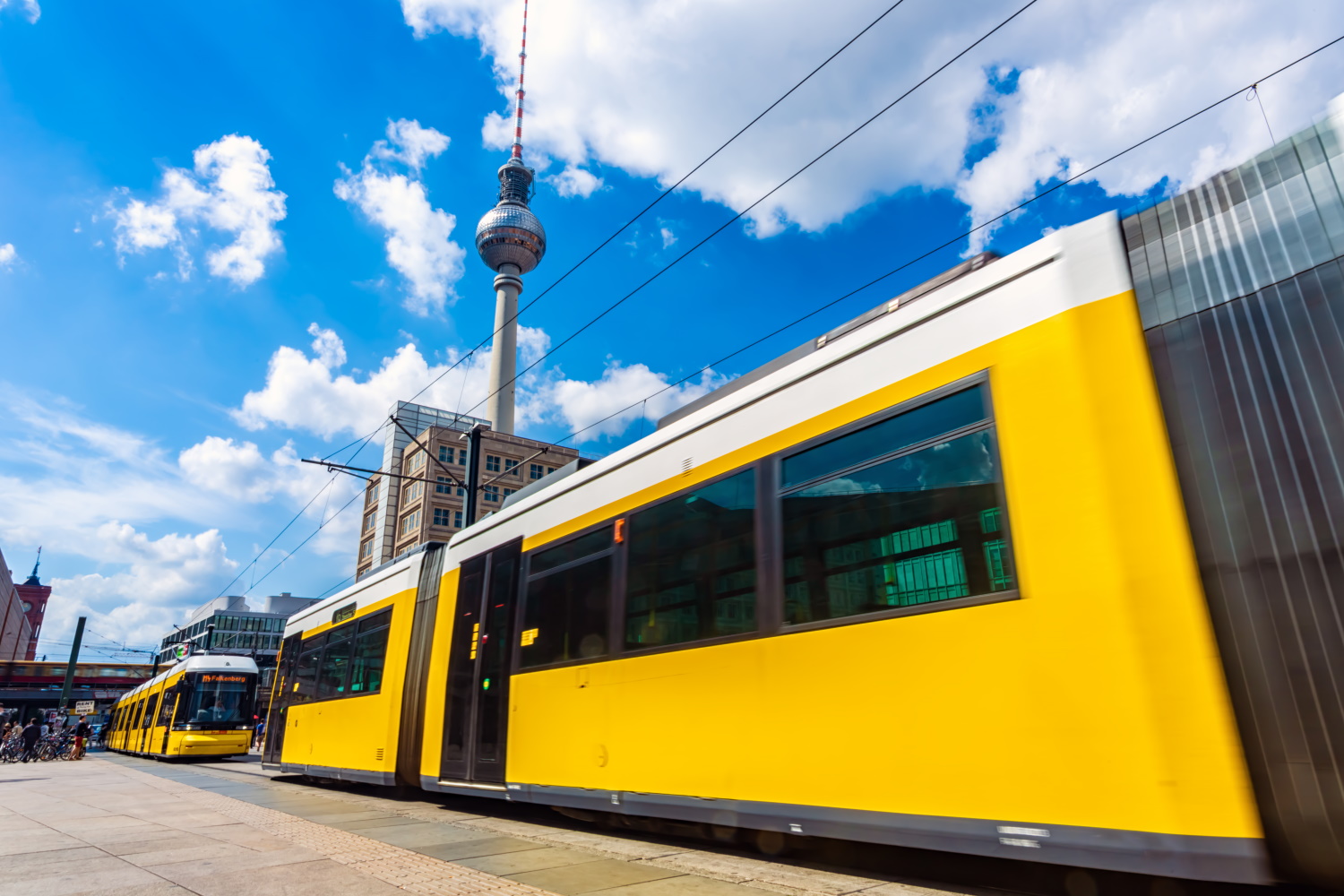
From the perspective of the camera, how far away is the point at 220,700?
26.2 metres

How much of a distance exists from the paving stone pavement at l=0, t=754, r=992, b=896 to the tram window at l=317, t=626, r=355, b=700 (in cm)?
314

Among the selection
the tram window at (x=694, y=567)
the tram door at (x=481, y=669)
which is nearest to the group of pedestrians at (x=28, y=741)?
the tram door at (x=481, y=669)

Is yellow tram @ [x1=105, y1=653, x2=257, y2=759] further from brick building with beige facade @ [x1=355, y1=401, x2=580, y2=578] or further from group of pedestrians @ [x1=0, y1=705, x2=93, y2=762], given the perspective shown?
brick building with beige facade @ [x1=355, y1=401, x2=580, y2=578]

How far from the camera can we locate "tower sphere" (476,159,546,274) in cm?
10975

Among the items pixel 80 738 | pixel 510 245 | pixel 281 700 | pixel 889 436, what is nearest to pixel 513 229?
pixel 510 245

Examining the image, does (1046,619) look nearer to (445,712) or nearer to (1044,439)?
(1044,439)

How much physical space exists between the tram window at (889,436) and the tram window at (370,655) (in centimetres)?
835

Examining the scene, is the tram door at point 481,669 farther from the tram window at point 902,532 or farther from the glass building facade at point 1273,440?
the glass building facade at point 1273,440

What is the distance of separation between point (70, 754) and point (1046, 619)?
133 feet

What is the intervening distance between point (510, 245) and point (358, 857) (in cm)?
10982

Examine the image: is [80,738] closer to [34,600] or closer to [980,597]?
[980,597]

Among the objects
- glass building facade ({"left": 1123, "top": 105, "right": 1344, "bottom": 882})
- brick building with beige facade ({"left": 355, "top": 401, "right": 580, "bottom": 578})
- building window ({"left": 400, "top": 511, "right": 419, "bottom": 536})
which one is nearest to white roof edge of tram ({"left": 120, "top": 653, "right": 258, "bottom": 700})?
glass building facade ({"left": 1123, "top": 105, "right": 1344, "bottom": 882})

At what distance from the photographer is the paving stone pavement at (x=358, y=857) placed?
461 cm

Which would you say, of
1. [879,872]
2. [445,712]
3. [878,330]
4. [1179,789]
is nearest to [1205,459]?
[1179,789]
